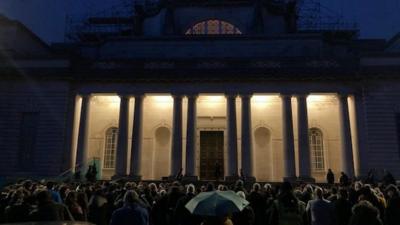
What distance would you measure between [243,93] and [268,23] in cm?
1179

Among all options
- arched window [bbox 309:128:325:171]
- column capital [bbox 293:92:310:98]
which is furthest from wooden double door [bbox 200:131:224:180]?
arched window [bbox 309:128:325:171]

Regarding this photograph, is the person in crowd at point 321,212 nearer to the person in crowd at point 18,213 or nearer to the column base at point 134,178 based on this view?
the person in crowd at point 18,213

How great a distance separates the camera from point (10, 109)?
2847 cm

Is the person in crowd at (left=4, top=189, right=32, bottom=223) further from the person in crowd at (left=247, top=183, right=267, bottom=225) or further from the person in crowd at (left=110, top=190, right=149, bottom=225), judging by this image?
the person in crowd at (left=247, top=183, right=267, bottom=225)

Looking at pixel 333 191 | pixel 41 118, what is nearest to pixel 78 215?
pixel 333 191

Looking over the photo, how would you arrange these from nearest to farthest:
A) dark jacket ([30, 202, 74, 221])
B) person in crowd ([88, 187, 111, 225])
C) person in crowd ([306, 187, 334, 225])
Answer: dark jacket ([30, 202, 74, 221]) → person in crowd ([306, 187, 334, 225]) → person in crowd ([88, 187, 111, 225])

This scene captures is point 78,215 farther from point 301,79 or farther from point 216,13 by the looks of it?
point 216,13

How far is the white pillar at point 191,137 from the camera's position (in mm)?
27094

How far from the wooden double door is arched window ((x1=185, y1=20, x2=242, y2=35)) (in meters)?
10.5

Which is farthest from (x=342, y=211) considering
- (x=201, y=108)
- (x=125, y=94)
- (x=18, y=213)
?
(x=201, y=108)

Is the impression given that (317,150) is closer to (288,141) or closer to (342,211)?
(288,141)

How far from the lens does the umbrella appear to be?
454cm

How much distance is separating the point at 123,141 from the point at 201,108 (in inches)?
283

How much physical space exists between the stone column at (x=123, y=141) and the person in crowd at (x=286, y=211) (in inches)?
784
